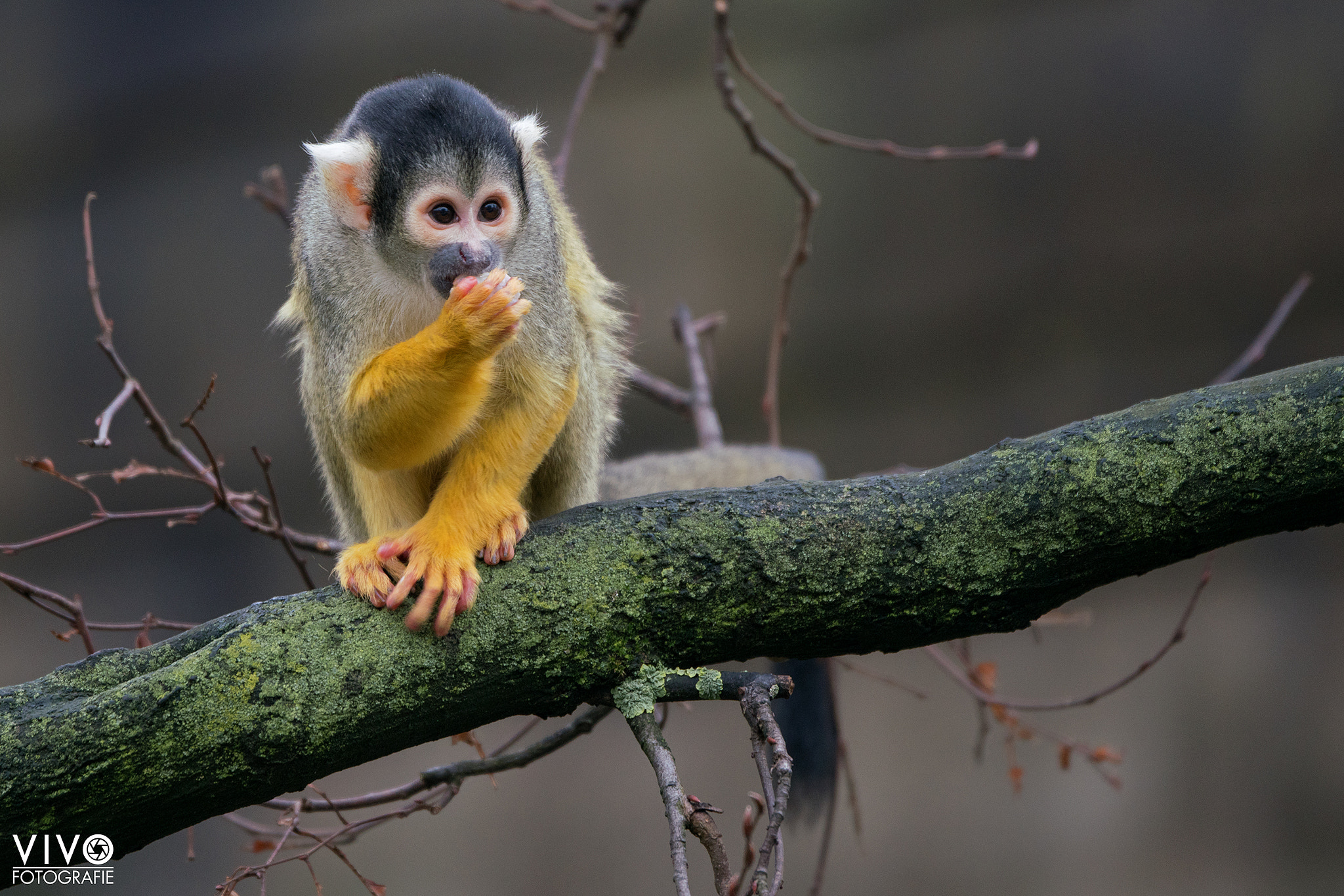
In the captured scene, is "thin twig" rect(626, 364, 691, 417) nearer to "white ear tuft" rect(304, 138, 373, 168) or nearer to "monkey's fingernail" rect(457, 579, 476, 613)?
"white ear tuft" rect(304, 138, 373, 168)

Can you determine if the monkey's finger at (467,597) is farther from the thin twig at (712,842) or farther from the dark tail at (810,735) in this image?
the dark tail at (810,735)

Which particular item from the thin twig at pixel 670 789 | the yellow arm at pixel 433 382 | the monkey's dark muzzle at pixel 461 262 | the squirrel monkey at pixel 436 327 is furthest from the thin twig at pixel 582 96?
the thin twig at pixel 670 789

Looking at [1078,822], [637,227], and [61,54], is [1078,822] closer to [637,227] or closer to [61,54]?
[637,227]

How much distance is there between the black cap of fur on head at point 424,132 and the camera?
2605mm

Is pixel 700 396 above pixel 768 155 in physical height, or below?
below

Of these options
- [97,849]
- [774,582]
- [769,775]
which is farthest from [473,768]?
[769,775]

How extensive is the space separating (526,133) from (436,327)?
80 centimetres

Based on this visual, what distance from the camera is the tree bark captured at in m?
2.01

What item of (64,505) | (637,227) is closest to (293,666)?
(637,227)

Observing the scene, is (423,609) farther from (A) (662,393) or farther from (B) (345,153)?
(A) (662,393)

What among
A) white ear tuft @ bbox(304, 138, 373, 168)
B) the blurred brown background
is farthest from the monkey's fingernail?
the blurred brown background

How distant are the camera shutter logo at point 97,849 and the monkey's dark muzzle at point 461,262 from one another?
4.43 feet

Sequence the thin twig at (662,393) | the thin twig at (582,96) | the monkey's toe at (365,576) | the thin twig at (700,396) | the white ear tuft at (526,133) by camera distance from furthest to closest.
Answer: the thin twig at (662,393) → the thin twig at (700,396) → the thin twig at (582,96) → the white ear tuft at (526,133) → the monkey's toe at (365,576)

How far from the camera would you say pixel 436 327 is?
2367 millimetres
